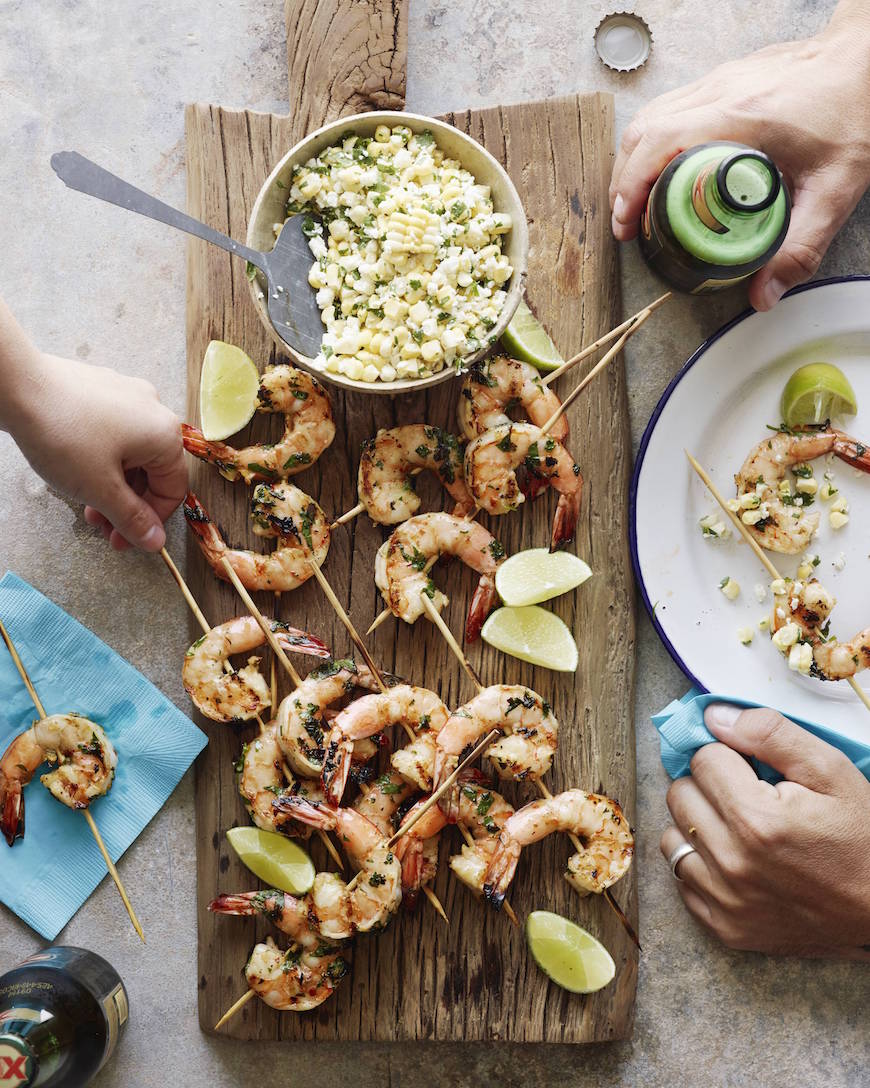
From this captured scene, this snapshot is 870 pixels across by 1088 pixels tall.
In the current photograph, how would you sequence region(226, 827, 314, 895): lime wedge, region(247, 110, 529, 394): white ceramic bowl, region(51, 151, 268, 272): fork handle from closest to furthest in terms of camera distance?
region(51, 151, 268, 272): fork handle → region(247, 110, 529, 394): white ceramic bowl → region(226, 827, 314, 895): lime wedge

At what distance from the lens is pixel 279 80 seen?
2828 millimetres

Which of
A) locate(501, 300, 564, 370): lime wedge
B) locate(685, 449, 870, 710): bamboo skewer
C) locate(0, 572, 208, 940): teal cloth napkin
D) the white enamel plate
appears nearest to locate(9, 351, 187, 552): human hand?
locate(0, 572, 208, 940): teal cloth napkin

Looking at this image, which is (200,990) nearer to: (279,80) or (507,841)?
(507,841)

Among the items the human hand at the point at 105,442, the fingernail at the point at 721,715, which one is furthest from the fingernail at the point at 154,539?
the fingernail at the point at 721,715

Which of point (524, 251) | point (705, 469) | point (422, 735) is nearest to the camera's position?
point (524, 251)

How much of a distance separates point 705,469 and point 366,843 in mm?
1425

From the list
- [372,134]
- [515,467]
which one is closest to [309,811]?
[515,467]

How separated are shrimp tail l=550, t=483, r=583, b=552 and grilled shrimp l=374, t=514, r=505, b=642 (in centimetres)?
17

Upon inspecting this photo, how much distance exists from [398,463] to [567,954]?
145 centimetres

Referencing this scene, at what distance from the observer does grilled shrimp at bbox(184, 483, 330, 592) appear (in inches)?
98.6

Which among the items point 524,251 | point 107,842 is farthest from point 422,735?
point 524,251

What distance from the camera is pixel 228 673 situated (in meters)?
2.52

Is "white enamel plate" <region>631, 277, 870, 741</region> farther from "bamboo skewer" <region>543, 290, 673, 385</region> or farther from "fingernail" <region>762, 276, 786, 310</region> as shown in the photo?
"bamboo skewer" <region>543, 290, 673, 385</region>

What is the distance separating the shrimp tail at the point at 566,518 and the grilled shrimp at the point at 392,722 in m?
0.56
